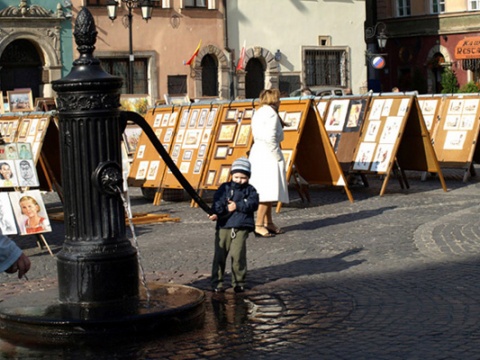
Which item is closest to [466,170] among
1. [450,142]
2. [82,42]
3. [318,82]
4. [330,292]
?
[450,142]

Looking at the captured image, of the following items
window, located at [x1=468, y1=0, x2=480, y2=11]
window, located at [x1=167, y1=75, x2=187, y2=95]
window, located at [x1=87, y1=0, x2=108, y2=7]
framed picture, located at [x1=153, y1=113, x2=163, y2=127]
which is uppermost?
window, located at [x1=468, y1=0, x2=480, y2=11]

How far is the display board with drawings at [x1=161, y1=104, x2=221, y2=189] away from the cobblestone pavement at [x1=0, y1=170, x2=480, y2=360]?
139 centimetres

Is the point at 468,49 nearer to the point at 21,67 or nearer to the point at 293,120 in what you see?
the point at 21,67

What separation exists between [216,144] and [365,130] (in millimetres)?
2629

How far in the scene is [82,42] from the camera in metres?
8.64

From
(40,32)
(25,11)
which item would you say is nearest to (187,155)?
(25,11)

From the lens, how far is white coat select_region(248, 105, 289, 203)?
14234mm

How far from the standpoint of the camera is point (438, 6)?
5456 centimetres

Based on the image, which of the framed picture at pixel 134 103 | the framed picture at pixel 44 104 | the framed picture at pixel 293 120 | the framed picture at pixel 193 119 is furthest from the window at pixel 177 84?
the framed picture at pixel 293 120

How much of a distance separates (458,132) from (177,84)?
64.1ft

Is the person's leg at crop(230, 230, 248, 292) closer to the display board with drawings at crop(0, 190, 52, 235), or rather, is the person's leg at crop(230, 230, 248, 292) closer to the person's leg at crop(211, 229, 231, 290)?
the person's leg at crop(211, 229, 231, 290)

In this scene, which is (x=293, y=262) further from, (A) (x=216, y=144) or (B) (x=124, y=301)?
(A) (x=216, y=144)

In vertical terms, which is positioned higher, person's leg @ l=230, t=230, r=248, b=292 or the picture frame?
the picture frame

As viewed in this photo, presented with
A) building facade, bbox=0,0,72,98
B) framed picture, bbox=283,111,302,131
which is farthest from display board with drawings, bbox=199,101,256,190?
building facade, bbox=0,0,72,98
